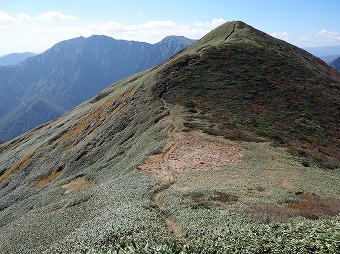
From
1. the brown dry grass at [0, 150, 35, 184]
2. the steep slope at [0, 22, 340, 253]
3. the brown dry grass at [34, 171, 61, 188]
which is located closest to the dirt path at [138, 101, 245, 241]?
the steep slope at [0, 22, 340, 253]

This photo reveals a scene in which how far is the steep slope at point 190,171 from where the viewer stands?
2378 centimetres

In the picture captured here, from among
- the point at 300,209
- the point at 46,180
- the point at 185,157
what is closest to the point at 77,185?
the point at 185,157

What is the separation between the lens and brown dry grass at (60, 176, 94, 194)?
52694 mm

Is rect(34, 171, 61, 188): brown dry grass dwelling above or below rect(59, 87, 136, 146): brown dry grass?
below

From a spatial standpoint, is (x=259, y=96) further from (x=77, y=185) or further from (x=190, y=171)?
(x=77, y=185)

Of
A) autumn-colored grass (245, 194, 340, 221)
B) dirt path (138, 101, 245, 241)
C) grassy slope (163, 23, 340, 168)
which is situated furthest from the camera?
grassy slope (163, 23, 340, 168)

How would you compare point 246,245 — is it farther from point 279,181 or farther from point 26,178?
point 26,178

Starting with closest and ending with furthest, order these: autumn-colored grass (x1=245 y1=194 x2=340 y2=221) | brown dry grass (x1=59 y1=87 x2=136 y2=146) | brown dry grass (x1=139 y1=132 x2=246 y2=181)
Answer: autumn-colored grass (x1=245 y1=194 x2=340 y2=221) < brown dry grass (x1=139 y1=132 x2=246 y2=181) < brown dry grass (x1=59 y1=87 x2=136 y2=146)

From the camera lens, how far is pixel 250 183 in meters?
36.7

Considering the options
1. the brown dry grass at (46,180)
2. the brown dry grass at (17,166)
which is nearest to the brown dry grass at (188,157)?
the brown dry grass at (46,180)

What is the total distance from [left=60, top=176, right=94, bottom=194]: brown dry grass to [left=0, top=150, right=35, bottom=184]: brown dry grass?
121 ft

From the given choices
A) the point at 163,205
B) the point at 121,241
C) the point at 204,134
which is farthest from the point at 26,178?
the point at 121,241

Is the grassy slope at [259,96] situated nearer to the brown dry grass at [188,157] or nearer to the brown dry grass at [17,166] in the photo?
the brown dry grass at [188,157]

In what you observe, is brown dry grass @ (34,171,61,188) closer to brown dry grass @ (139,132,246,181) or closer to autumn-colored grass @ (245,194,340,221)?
brown dry grass @ (139,132,246,181)
